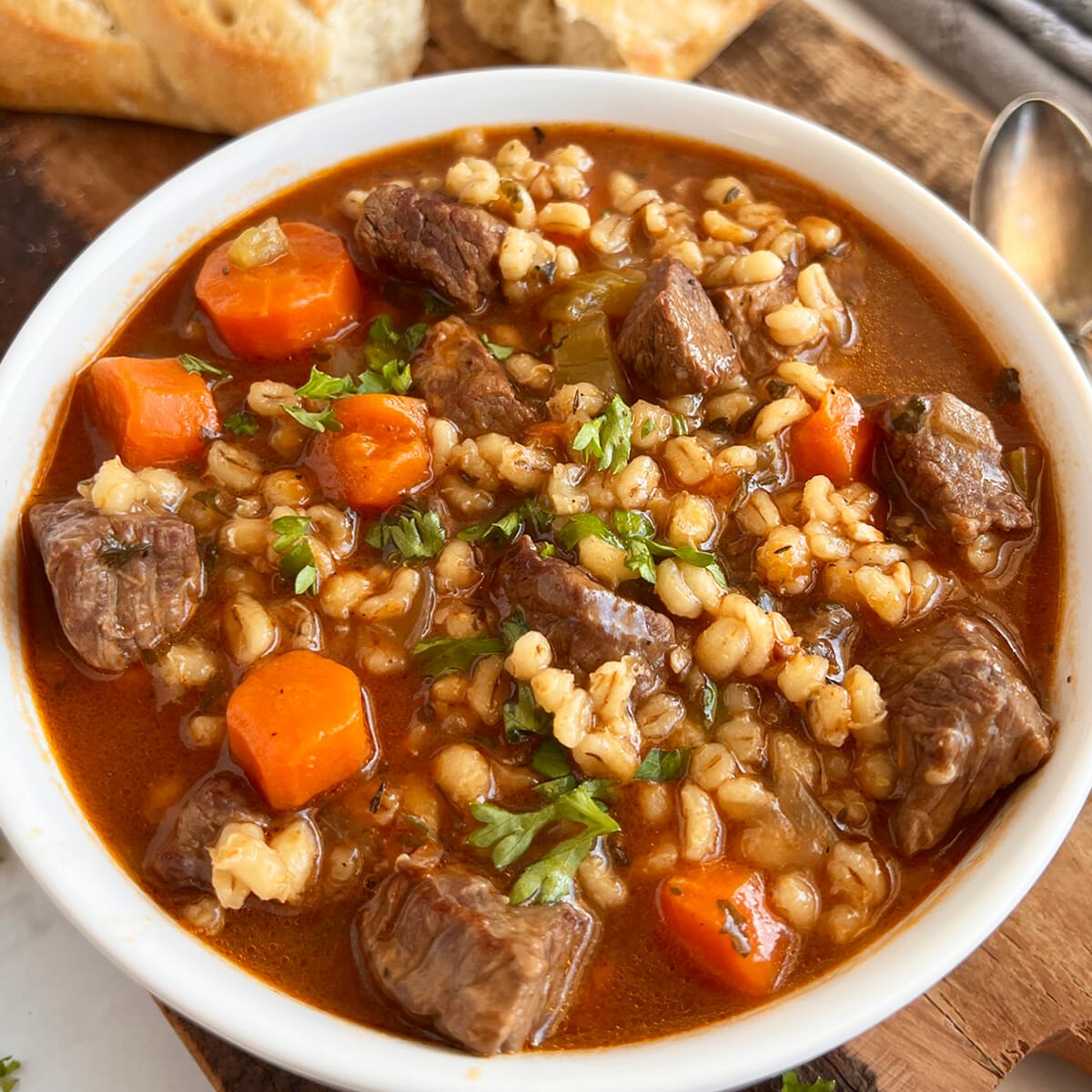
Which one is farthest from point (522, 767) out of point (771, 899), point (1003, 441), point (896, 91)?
point (896, 91)

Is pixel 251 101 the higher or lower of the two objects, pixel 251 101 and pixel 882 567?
the lower

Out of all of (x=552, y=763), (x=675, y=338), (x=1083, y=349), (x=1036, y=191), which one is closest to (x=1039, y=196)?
(x=1036, y=191)

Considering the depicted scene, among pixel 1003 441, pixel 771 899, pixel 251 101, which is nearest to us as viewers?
pixel 771 899

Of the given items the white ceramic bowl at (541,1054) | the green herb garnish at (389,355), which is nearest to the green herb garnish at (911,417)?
the white ceramic bowl at (541,1054)

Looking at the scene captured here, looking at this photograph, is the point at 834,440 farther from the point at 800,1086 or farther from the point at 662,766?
the point at 800,1086

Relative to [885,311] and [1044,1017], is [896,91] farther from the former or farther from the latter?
[1044,1017]

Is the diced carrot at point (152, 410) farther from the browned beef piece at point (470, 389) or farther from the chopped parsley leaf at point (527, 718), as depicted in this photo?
the chopped parsley leaf at point (527, 718)

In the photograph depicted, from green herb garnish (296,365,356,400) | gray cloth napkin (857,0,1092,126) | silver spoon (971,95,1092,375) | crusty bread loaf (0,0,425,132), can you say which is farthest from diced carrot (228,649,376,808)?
gray cloth napkin (857,0,1092,126)

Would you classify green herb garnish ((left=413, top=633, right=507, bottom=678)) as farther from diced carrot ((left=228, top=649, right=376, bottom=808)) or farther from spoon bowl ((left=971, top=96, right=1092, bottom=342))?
spoon bowl ((left=971, top=96, right=1092, bottom=342))
